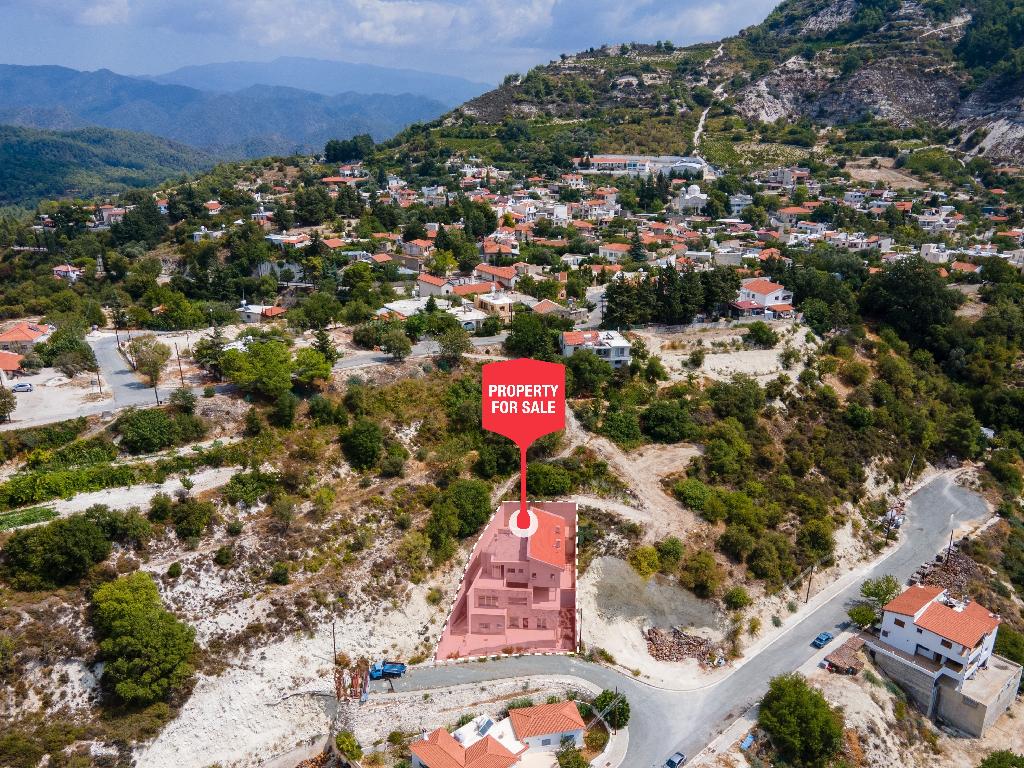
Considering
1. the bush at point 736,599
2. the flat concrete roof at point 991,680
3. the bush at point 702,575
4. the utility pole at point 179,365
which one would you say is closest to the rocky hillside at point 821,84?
the utility pole at point 179,365

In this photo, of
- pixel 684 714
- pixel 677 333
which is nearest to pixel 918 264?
pixel 677 333

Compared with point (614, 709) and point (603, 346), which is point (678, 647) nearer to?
point (614, 709)

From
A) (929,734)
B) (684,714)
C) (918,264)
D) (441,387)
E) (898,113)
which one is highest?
(898,113)

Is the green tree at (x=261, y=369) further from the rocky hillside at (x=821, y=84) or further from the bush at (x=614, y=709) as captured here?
the rocky hillside at (x=821, y=84)

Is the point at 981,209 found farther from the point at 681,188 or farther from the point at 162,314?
the point at 162,314

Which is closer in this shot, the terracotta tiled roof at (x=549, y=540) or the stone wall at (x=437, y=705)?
the stone wall at (x=437, y=705)

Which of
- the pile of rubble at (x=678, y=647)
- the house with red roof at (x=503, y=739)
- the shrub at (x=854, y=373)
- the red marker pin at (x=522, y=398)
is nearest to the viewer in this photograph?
the red marker pin at (x=522, y=398)
